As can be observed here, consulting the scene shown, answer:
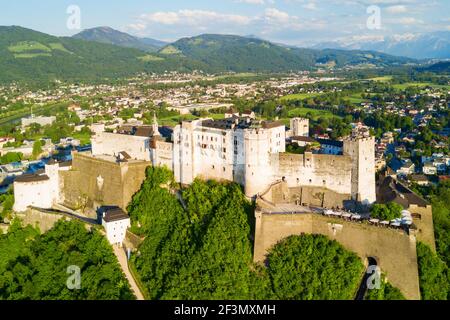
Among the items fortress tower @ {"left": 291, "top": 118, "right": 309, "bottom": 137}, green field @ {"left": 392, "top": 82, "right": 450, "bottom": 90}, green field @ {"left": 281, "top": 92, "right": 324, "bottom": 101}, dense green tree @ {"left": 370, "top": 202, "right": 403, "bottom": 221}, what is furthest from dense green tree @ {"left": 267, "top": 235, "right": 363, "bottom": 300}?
green field @ {"left": 392, "top": 82, "right": 450, "bottom": 90}

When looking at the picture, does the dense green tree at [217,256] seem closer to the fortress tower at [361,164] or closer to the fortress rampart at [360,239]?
the fortress rampart at [360,239]

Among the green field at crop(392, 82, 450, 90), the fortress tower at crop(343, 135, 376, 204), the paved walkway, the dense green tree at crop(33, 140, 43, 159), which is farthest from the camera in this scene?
the green field at crop(392, 82, 450, 90)

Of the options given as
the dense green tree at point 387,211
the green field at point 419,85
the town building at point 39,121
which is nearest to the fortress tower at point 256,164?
the dense green tree at point 387,211

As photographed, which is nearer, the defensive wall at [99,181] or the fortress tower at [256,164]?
the fortress tower at [256,164]

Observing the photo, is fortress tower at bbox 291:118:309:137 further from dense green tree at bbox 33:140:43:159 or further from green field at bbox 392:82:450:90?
green field at bbox 392:82:450:90

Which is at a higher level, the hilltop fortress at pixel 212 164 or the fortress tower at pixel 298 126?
the fortress tower at pixel 298 126

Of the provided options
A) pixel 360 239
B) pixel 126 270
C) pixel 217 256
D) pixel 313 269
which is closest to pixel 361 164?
pixel 360 239
